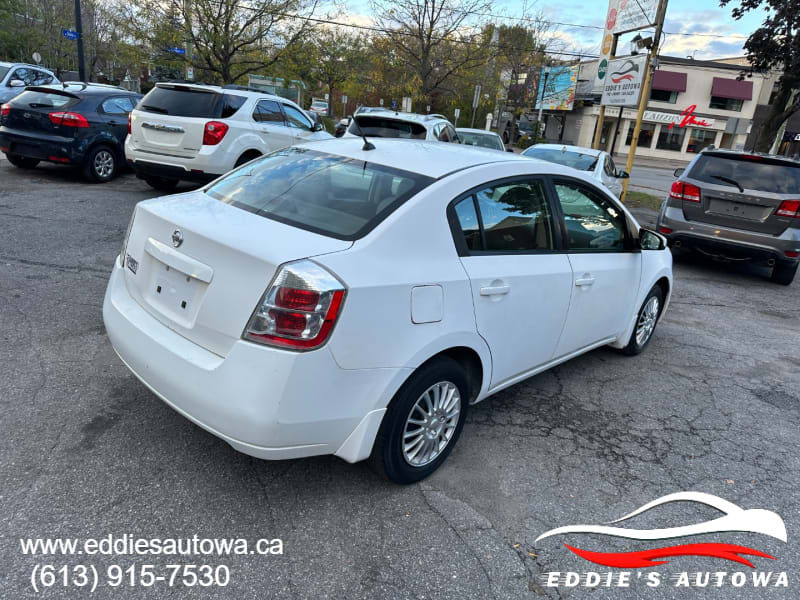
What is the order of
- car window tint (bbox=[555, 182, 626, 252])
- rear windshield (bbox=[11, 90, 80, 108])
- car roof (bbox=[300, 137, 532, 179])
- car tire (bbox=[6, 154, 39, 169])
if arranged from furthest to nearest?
car tire (bbox=[6, 154, 39, 169]) < rear windshield (bbox=[11, 90, 80, 108]) < car window tint (bbox=[555, 182, 626, 252]) < car roof (bbox=[300, 137, 532, 179])

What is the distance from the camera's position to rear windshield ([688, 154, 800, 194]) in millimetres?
7621

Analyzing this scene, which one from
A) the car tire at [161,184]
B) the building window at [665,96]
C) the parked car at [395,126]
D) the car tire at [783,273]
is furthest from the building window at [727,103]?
the car tire at [161,184]

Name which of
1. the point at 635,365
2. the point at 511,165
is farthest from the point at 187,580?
the point at 635,365

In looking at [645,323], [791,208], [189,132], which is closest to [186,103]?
[189,132]

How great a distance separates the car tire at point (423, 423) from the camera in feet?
8.83

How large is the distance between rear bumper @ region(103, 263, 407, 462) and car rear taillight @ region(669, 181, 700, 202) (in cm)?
693

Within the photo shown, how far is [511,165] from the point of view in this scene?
3.37m

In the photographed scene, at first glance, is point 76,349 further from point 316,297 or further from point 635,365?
point 635,365

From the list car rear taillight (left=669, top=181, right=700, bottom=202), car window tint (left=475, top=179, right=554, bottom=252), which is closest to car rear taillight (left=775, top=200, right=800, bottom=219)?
car rear taillight (left=669, top=181, right=700, bottom=202)

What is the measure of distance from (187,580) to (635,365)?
386cm

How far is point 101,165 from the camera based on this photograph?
1012 centimetres

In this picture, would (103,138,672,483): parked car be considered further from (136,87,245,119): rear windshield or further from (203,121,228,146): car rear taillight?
(136,87,245,119): rear windshield

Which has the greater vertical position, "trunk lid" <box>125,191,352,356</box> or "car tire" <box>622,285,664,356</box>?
"trunk lid" <box>125,191,352,356</box>

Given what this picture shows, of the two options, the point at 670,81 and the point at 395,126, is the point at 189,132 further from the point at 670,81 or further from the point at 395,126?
the point at 670,81
